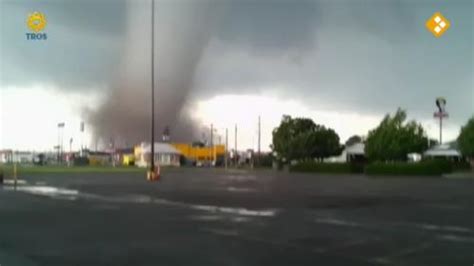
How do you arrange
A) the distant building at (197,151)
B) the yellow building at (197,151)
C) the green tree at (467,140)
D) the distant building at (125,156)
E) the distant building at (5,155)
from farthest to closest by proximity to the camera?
the yellow building at (197,151)
the distant building at (197,151)
the distant building at (125,156)
the green tree at (467,140)
the distant building at (5,155)

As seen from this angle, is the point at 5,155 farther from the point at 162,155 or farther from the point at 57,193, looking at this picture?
the point at 57,193

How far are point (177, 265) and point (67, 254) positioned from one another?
2005mm

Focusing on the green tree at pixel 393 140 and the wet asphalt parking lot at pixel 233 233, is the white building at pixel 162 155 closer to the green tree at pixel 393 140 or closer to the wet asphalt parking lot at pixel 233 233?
the green tree at pixel 393 140

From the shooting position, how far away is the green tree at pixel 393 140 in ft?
257

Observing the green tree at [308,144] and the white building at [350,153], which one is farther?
the white building at [350,153]

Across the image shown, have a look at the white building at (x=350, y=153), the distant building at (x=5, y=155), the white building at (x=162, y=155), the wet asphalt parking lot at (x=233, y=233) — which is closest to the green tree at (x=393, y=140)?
the white building at (x=350, y=153)

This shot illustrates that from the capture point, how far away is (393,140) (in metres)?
78.4

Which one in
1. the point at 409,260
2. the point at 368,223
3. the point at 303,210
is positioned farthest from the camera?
the point at 303,210

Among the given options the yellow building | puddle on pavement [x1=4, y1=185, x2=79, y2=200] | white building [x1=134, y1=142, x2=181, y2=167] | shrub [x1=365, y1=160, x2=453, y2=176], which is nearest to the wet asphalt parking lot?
puddle on pavement [x1=4, y1=185, x2=79, y2=200]

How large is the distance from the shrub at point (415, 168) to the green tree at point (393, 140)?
46.8 feet

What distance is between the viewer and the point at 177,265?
805 cm

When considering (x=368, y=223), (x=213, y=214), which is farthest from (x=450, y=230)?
(x=213, y=214)

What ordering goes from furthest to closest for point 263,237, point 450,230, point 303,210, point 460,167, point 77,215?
point 460,167
point 303,210
point 77,215
point 450,230
point 263,237

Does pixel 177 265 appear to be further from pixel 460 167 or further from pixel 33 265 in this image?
pixel 460 167
